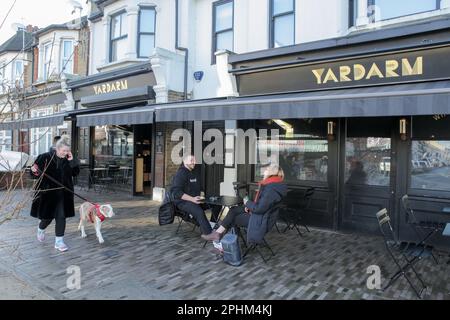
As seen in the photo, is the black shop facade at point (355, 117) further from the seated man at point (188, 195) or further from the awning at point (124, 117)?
the seated man at point (188, 195)

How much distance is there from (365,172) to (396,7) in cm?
316

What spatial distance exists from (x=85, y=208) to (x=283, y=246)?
3.51 m

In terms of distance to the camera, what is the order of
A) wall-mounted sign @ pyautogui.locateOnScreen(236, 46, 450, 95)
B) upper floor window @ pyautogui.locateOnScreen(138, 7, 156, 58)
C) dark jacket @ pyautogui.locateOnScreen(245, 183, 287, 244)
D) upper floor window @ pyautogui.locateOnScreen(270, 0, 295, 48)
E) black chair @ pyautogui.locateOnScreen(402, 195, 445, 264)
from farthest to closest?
upper floor window @ pyautogui.locateOnScreen(138, 7, 156, 58) < upper floor window @ pyautogui.locateOnScreen(270, 0, 295, 48) < wall-mounted sign @ pyautogui.locateOnScreen(236, 46, 450, 95) < dark jacket @ pyautogui.locateOnScreen(245, 183, 287, 244) < black chair @ pyautogui.locateOnScreen(402, 195, 445, 264)

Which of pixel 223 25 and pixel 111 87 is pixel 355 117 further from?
pixel 111 87

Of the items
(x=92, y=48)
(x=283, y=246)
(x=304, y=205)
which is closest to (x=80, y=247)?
(x=283, y=246)

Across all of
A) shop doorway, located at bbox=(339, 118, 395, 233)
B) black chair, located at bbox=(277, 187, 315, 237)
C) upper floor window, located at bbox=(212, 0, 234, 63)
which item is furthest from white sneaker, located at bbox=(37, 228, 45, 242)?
upper floor window, located at bbox=(212, 0, 234, 63)

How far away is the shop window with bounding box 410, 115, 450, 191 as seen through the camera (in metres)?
6.14

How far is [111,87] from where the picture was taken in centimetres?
1167

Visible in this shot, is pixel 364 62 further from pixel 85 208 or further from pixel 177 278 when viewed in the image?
pixel 85 208

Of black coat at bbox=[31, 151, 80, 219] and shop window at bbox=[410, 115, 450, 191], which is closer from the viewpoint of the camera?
black coat at bbox=[31, 151, 80, 219]

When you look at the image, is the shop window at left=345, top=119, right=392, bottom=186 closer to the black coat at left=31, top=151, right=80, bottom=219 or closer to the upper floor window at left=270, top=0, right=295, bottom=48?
the upper floor window at left=270, top=0, right=295, bottom=48

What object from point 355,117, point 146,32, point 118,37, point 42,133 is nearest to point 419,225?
point 355,117

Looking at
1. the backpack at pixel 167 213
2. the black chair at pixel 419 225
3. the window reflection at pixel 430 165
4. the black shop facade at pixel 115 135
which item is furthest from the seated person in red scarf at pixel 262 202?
the black shop facade at pixel 115 135

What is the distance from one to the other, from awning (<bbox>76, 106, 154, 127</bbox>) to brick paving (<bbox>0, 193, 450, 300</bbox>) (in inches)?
96.7
